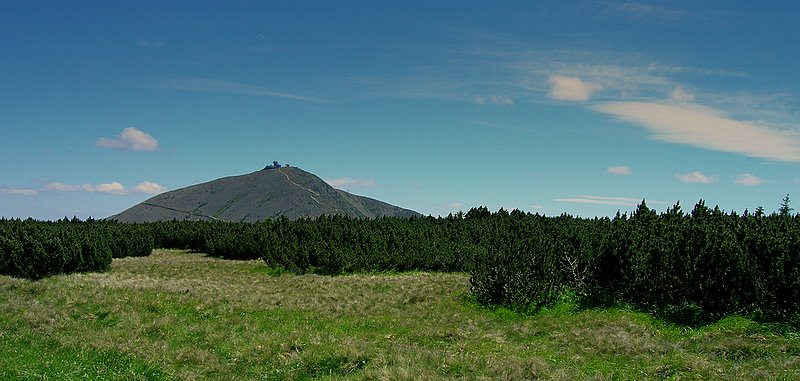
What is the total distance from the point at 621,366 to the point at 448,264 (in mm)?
20275

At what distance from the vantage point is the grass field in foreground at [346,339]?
948 cm

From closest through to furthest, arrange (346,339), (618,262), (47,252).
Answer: (346,339)
(618,262)
(47,252)

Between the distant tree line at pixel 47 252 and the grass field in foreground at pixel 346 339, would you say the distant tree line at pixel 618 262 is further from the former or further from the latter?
the grass field in foreground at pixel 346 339

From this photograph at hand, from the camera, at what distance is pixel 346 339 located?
12.4 meters

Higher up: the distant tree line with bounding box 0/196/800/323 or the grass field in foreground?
the distant tree line with bounding box 0/196/800/323

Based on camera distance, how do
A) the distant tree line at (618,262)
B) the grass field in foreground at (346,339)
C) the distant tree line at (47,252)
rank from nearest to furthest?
the grass field in foreground at (346,339), the distant tree line at (618,262), the distant tree line at (47,252)

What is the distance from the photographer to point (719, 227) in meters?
16.2

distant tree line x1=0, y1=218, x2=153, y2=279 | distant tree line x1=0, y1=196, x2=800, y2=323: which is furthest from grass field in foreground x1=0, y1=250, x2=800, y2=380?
distant tree line x1=0, y1=218, x2=153, y2=279

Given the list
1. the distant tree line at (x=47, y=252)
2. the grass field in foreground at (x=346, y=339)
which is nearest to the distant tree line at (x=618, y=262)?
the distant tree line at (x=47, y=252)

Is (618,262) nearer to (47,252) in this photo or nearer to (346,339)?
(346,339)

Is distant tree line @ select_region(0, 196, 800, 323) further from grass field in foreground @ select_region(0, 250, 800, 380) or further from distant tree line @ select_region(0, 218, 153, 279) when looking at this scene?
grass field in foreground @ select_region(0, 250, 800, 380)

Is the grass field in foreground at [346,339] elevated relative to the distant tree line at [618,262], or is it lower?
lower

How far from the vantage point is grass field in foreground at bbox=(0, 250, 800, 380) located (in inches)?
373

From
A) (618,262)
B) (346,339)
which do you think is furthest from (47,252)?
(618,262)
